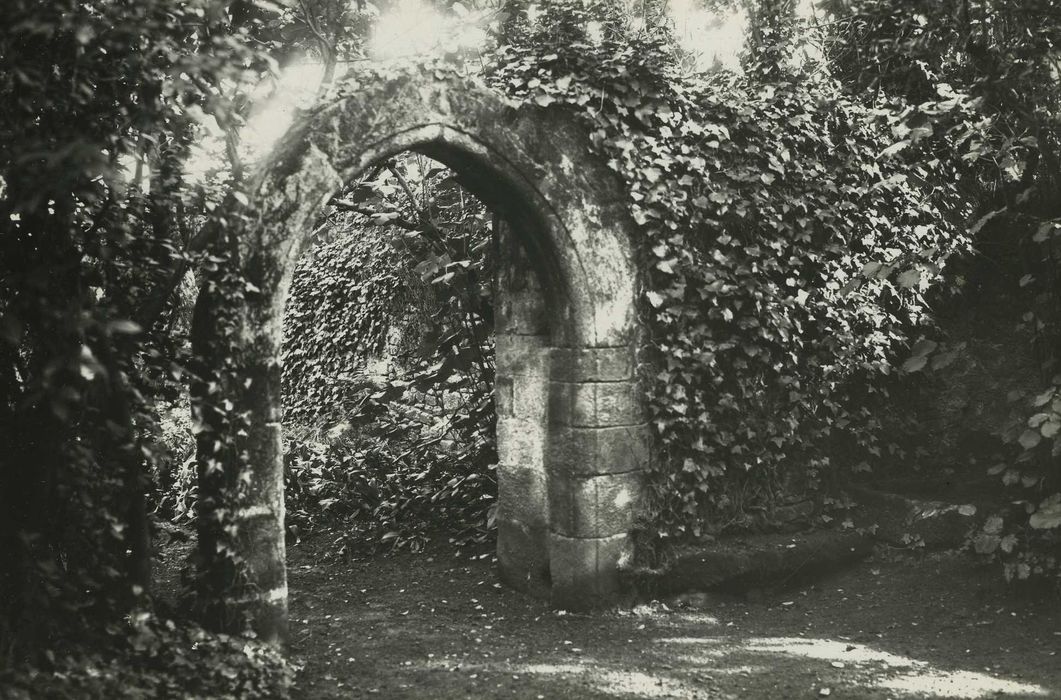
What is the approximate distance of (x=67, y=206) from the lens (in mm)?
3158

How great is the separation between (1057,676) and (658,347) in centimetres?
258

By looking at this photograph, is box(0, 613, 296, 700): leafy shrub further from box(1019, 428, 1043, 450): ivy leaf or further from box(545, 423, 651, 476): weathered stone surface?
box(1019, 428, 1043, 450): ivy leaf

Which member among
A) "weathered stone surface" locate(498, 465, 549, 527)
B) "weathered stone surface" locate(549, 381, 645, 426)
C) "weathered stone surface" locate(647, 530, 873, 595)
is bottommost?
"weathered stone surface" locate(647, 530, 873, 595)

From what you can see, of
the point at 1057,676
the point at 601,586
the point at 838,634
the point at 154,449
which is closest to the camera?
the point at 154,449

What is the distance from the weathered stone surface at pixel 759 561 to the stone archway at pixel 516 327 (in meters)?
0.41

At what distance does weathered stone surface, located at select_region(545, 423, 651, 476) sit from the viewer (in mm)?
5043

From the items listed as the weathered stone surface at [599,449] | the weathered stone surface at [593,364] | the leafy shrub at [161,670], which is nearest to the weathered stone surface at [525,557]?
the weathered stone surface at [599,449]

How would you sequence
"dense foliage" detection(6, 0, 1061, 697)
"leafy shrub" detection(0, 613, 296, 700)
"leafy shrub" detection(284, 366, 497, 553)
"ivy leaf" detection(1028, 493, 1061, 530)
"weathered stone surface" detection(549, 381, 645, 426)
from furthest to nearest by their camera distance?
"leafy shrub" detection(284, 366, 497, 553), "weathered stone surface" detection(549, 381, 645, 426), "ivy leaf" detection(1028, 493, 1061, 530), "dense foliage" detection(6, 0, 1061, 697), "leafy shrub" detection(0, 613, 296, 700)

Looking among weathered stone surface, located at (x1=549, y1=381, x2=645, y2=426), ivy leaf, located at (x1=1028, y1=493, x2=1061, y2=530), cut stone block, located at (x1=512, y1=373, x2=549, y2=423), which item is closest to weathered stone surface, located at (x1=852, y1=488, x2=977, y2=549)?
ivy leaf, located at (x1=1028, y1=493, x2=1061, y2=530)

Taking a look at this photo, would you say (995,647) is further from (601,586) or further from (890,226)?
(890,226)

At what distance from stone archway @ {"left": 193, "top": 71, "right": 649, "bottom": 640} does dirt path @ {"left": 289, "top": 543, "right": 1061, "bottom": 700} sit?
41 cm

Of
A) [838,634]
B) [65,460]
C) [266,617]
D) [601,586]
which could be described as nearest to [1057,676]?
[838,634]

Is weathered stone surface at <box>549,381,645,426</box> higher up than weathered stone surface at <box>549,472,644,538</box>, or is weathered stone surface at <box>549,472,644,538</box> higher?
weathered stone surface at <box>549,381,645,426</box>

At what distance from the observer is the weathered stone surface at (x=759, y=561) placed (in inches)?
206
